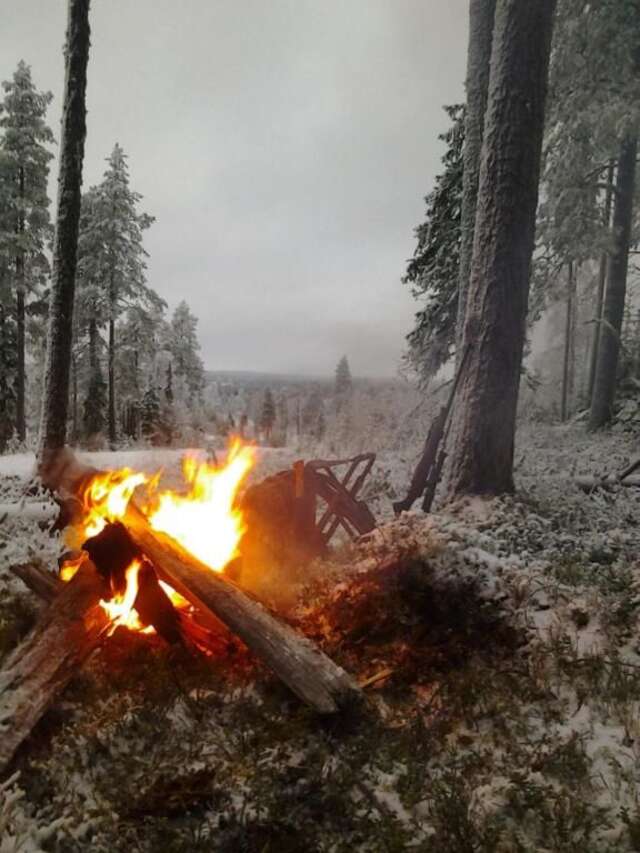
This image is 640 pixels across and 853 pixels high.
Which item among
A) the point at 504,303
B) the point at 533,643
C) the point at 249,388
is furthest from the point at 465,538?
the point at 249,388

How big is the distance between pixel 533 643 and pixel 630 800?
1284 mm

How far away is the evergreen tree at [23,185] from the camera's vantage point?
20156 millimetres

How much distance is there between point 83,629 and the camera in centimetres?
373

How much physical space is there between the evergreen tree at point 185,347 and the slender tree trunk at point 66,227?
37712mm

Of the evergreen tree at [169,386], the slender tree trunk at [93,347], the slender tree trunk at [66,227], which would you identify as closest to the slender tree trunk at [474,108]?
the slender tree trunk at [66,227]

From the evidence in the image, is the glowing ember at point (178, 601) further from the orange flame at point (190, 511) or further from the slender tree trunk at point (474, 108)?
the slender tree trunk at point (474, 108)

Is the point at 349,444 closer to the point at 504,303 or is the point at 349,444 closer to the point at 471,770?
the point at 504,303

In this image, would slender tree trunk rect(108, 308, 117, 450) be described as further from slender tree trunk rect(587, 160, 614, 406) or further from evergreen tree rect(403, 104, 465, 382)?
slender tree trunk rect(587, 160, 614, 406)

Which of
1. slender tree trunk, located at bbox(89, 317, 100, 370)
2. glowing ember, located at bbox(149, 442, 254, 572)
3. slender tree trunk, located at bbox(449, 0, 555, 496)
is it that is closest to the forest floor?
glowing ember, located at bbox(149, 442, 254, 572)

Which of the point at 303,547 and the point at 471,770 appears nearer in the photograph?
the point at 471,770

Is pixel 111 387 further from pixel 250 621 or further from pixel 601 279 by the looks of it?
pixel 250 621

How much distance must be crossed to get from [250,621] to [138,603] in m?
0.95

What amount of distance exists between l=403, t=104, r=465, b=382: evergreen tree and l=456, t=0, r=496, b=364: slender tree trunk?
3.96 m

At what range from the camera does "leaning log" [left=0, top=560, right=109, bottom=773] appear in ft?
10.1
